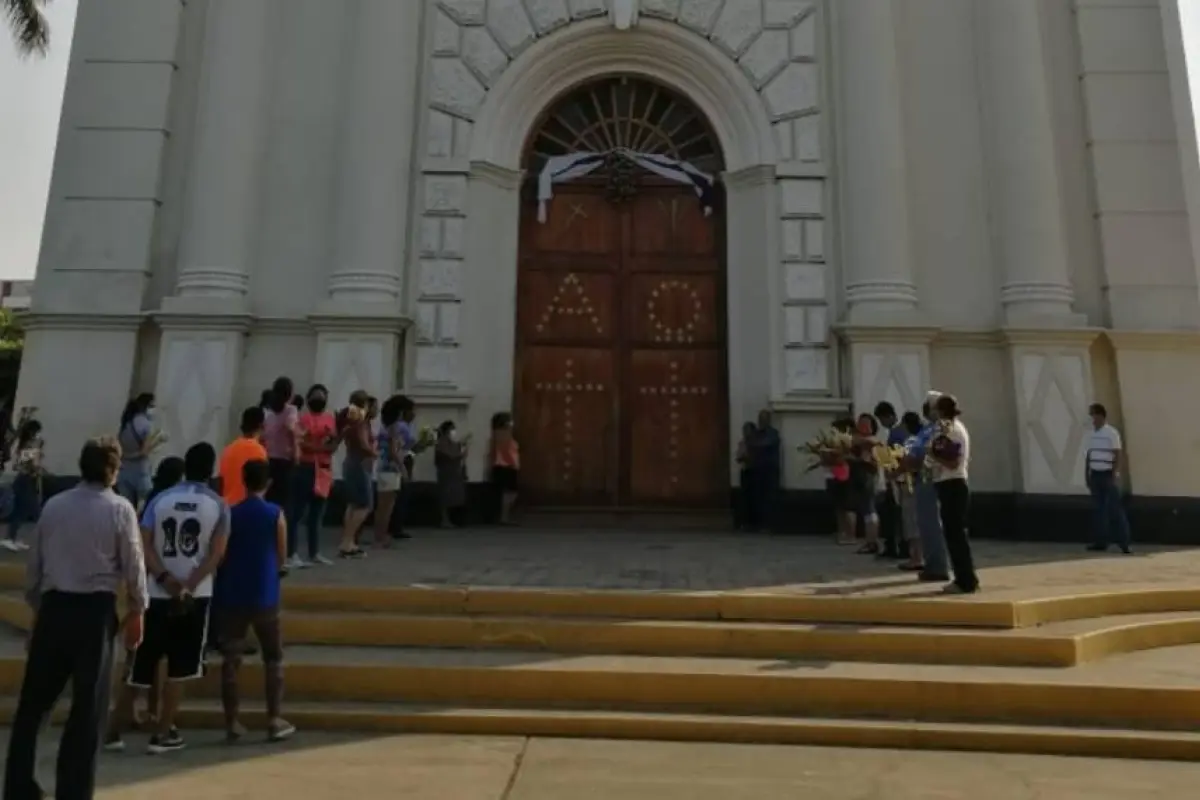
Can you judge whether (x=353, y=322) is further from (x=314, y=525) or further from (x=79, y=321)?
(x=314, y=525)

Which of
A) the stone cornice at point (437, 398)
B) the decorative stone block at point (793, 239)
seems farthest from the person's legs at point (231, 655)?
the decorative stone block at point (793, 239)

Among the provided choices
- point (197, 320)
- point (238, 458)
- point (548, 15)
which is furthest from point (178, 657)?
point (548, 15)

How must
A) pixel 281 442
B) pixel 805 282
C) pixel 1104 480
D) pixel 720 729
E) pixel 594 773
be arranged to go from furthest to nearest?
pixel 805 282 → pixel 1104 480 → pixel 281 442 → pixel 720 729 → pixel 594 773

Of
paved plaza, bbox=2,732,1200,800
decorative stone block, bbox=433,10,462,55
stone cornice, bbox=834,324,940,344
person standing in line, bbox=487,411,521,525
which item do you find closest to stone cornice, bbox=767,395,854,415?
stone cornice, bbox=834,324,940,344

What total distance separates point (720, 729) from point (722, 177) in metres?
9.29

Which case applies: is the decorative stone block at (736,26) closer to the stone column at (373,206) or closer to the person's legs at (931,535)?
the stone column at (373,206)

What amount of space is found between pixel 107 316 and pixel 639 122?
7.88 m

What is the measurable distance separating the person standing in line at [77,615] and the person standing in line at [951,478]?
19.4ft

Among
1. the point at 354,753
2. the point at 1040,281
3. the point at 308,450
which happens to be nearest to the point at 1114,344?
the point at 1040,281

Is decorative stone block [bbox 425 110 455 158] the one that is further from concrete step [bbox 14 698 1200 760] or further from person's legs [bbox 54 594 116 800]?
person's legs [bbox 54 594 116 800]

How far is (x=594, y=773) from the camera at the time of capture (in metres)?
4.59

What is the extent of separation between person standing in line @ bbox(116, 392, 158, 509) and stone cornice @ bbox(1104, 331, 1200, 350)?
11730 mm

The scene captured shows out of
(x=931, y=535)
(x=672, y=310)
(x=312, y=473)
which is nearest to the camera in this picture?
(x=931, y=535)

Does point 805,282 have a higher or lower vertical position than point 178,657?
higher
